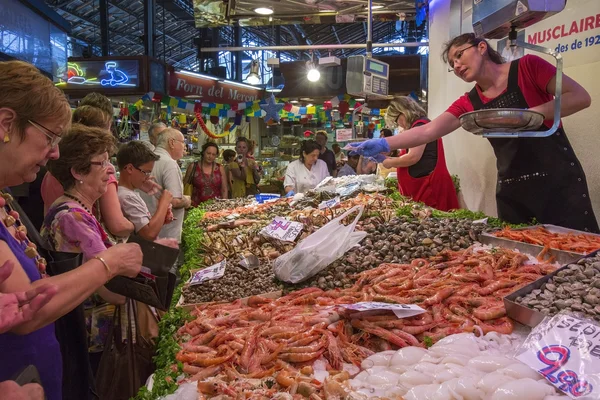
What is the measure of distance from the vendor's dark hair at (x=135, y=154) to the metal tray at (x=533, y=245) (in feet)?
8.57

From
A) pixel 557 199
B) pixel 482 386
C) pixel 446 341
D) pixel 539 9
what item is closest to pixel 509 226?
pixel 557 199

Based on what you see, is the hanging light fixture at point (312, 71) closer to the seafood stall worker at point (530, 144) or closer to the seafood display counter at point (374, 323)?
the seafood stall worker at point (530, 144)

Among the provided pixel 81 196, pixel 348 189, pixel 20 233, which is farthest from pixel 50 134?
pixel 348 189

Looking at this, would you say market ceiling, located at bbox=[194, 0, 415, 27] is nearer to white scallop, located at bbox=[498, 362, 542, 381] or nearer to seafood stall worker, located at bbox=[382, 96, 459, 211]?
seafood stall worker, located at bbox=[382, 96, 459, 211]

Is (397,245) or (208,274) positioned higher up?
(397,245)

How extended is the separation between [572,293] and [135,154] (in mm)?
3233

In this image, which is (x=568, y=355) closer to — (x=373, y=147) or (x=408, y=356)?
(x=408, y=356)

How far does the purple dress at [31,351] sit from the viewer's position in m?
1.59

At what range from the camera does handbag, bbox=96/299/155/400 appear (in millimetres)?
2447

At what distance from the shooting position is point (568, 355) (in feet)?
5.10

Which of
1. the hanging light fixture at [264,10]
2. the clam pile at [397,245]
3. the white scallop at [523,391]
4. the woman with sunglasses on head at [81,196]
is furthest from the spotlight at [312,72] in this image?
the white scallop at [523,391]

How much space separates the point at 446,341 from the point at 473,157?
480cm

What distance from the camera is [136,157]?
405cm

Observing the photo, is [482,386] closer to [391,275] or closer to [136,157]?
[391,275]
